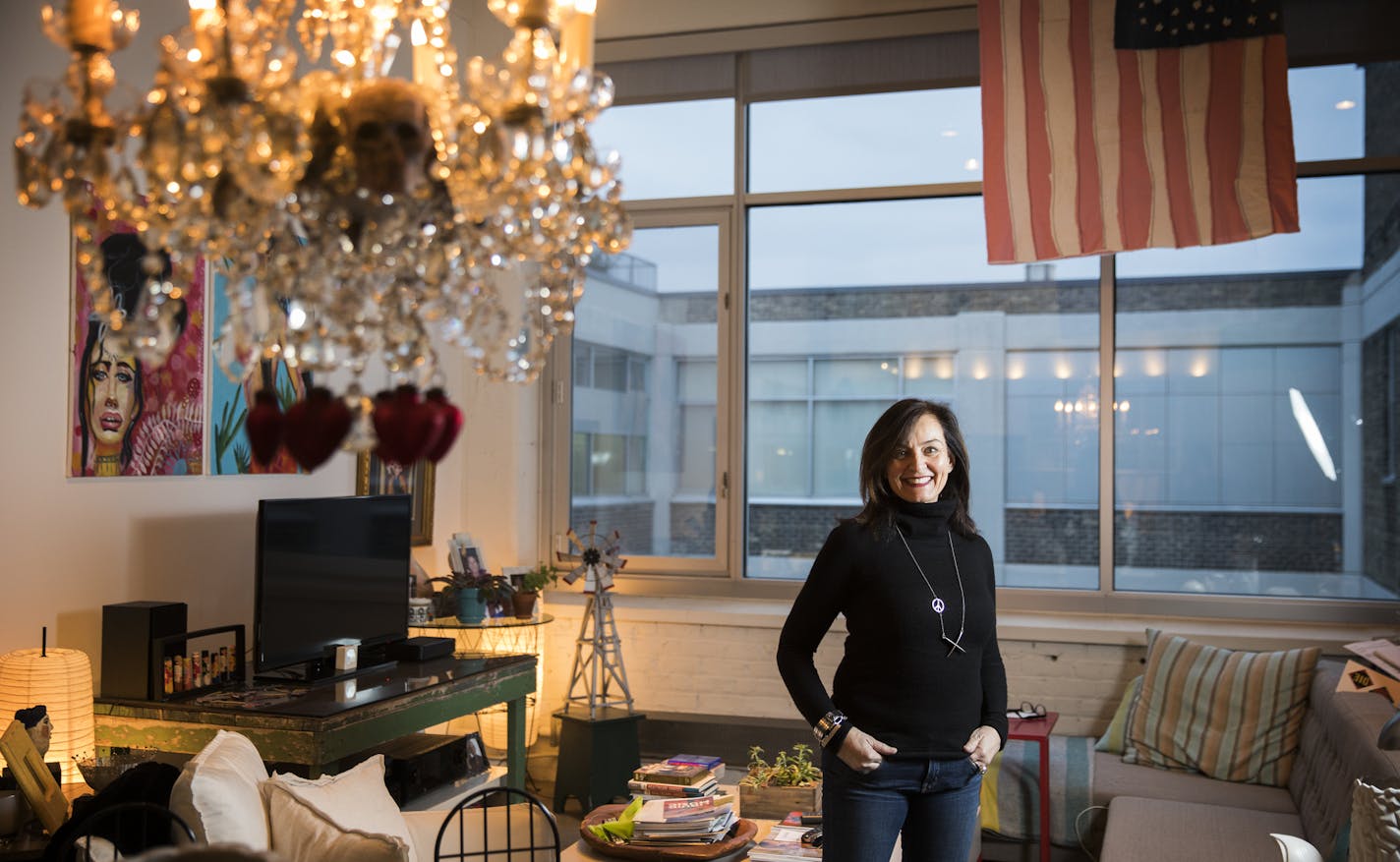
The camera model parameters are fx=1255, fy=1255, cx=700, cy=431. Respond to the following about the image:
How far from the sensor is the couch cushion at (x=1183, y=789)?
Answer: 421 centimetres

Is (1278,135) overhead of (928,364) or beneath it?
overhead

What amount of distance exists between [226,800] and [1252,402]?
14.5 feet

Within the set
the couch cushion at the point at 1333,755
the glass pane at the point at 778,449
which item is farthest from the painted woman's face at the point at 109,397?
the couch cushion at the point at 1333,755

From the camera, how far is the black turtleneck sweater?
8.17 feet

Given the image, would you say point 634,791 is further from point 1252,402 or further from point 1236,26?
point 1236,26

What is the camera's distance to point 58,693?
3279mm

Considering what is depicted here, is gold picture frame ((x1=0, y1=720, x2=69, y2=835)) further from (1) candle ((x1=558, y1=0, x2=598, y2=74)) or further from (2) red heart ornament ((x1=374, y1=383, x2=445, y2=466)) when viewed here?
(1) candle ((x1=558, y1=0, x2=598, y2=74))

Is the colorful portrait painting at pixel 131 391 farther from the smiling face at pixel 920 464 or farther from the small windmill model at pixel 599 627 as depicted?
the smiling face at pixel 920 464

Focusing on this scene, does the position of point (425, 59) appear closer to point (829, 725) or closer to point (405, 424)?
point (405, 424)

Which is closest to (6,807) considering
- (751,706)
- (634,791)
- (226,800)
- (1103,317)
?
(226,800)

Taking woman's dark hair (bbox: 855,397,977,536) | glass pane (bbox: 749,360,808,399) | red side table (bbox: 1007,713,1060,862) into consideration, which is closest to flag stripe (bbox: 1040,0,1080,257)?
glass pane (bbox: 749,360,808,399)

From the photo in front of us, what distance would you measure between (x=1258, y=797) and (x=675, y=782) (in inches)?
81.1

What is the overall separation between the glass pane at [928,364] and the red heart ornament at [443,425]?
4373mm

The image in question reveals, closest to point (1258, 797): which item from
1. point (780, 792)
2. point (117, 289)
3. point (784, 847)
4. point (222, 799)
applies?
point (780, 792)
